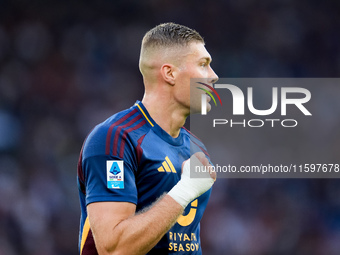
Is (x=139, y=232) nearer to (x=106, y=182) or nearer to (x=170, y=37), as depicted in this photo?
(x=106, y=182)

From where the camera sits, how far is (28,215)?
25.5ft

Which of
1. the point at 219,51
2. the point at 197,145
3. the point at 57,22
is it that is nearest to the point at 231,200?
the point at 219,51

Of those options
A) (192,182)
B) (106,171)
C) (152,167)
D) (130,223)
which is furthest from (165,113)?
(130,223)

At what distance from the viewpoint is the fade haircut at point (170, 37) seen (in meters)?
3.33

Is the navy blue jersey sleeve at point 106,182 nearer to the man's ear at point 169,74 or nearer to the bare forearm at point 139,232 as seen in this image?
the bare forearm at point 139,232

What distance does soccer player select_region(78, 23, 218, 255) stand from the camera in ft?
8.84

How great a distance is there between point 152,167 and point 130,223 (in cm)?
40

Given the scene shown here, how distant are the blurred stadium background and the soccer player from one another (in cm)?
483

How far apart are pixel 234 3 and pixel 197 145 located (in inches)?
252

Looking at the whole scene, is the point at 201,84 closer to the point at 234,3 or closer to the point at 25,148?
the point at 25,148

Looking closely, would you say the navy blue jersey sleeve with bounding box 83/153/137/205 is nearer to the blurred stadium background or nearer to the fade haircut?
the fade haircut

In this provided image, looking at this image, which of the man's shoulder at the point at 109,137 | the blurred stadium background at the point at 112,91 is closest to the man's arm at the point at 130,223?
the man's shoulder at the point at 109,137

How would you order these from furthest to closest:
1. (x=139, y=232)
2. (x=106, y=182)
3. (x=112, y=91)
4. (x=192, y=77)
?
(x=112, y=91) → (x=192, y=77) → (x=106, y=182) → (x=139, y=232)

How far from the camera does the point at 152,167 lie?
116 inches
